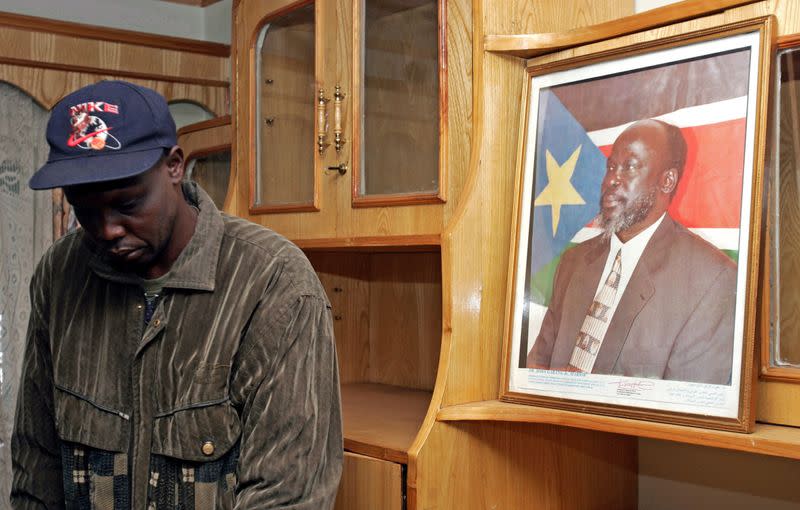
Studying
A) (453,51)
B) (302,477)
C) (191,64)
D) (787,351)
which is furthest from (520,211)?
(191,64)

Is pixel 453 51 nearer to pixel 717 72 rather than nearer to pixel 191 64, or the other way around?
pixel 717 72

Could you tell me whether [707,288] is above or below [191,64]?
below

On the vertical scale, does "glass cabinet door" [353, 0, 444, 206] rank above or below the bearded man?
above

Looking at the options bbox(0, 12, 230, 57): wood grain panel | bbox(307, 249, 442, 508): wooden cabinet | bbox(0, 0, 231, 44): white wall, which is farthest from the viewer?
bbox(0, 0, 231, 44): white wall

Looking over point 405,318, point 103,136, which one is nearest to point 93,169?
point 103,136

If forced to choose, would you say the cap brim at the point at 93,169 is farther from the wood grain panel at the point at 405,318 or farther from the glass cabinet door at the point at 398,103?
the wood grain panel at the point at 405,318

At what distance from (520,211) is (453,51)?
324 millimetres

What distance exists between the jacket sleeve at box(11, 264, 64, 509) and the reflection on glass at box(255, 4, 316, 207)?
71 centimetres

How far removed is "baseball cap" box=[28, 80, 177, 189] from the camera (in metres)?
1.17

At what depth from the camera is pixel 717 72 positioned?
135cm

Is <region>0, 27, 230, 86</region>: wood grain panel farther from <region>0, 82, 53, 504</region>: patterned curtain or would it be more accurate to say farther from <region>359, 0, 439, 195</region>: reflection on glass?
<region>359, 0, 439, 195</region>: reflection on glass

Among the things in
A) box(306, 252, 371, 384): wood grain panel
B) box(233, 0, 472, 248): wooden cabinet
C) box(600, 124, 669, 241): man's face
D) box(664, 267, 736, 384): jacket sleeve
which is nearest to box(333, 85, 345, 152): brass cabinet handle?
box(233, 0, 472, 248): wooden cabinet

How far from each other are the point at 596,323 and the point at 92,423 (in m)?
0.79

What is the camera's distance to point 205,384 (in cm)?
129
